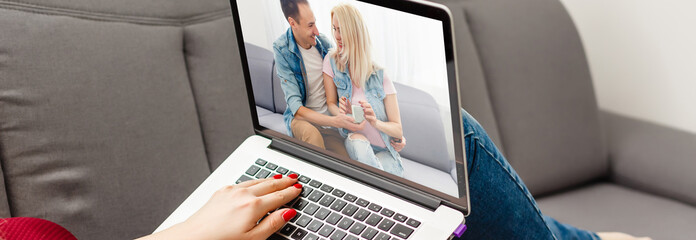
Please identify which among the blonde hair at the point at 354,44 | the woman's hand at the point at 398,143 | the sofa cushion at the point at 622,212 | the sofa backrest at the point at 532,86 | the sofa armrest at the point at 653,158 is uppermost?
the blonde hair at the point at 354,44

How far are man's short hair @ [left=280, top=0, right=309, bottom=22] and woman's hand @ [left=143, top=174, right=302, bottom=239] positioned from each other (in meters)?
0.22

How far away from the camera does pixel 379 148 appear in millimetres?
808

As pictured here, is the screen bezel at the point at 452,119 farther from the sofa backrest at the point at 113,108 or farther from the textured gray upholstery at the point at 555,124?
the textured gray upholstery at the point at 555,124

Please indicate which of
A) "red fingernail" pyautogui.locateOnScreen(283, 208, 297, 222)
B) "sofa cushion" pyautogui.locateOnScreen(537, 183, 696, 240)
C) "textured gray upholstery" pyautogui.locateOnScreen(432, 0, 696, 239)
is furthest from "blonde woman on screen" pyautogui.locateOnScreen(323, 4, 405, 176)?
"sofa cushion" pyautogui.locateOnScreen(537, 183, 696, 240)

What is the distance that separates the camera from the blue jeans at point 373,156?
0.81 metres

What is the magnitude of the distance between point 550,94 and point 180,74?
34.0 inches

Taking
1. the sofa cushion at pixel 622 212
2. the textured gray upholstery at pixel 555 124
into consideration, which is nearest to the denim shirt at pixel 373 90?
the textured gray upholstery at pixel 555 124

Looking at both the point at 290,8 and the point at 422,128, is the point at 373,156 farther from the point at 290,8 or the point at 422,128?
the point at 290,8

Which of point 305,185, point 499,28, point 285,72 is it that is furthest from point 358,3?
point 499,28

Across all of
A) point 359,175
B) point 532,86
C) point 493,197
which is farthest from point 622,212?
point 359,175

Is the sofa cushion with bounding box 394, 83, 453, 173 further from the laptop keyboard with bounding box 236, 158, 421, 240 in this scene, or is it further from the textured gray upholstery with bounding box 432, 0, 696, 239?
the textured gray upholstery with bounding box 432, 0, 696, 239

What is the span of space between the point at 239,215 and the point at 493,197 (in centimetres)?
36

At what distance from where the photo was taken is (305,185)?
0.87m

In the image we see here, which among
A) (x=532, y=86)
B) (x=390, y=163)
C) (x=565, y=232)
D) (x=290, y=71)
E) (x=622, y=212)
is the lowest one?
(x=622, y=212)
